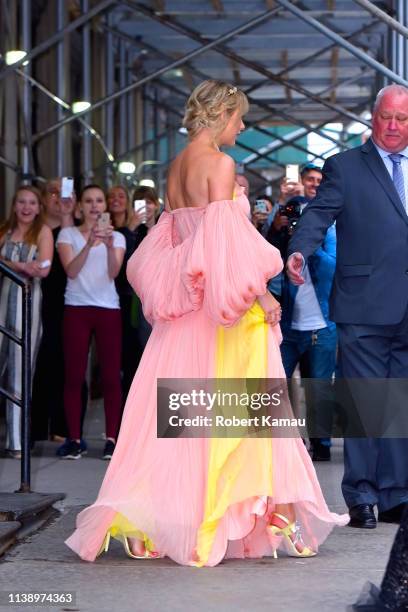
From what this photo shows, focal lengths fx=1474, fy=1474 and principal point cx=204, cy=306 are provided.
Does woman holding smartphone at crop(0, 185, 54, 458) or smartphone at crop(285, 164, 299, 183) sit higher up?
smartphone at crop(285, 164, 299, 183)

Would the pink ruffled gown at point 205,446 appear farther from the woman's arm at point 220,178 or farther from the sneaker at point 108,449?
the sneaker at point 108,449

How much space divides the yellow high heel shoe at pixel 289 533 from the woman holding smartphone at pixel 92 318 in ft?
12.4

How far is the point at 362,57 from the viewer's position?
35.7 feet

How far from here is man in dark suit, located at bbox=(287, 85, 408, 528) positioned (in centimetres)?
620

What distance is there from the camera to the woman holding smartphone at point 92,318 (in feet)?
30.0

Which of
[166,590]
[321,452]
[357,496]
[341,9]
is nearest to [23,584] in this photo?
[166,590]

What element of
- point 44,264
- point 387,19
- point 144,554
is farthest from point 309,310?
point 144,554

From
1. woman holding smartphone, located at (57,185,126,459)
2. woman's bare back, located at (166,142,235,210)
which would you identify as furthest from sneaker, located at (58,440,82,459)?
woman's bare back, located at (166,142,235,210)

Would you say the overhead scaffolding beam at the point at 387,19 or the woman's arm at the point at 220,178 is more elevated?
the overhead scaffolding beam at the point at 387,19

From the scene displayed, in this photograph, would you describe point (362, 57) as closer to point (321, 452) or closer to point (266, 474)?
point (321, 452)

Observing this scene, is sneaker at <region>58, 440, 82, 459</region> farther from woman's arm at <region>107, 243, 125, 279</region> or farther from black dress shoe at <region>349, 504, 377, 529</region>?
black dress shoe at <region>349, 504, 377, 529</region>

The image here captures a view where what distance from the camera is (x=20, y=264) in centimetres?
905

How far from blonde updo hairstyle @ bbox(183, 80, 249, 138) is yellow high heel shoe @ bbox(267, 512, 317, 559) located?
145 centimetres

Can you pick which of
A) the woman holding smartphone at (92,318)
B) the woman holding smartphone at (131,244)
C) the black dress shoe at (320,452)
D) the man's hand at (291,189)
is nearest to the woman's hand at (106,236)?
the woman holding smartphone at (92,318)
